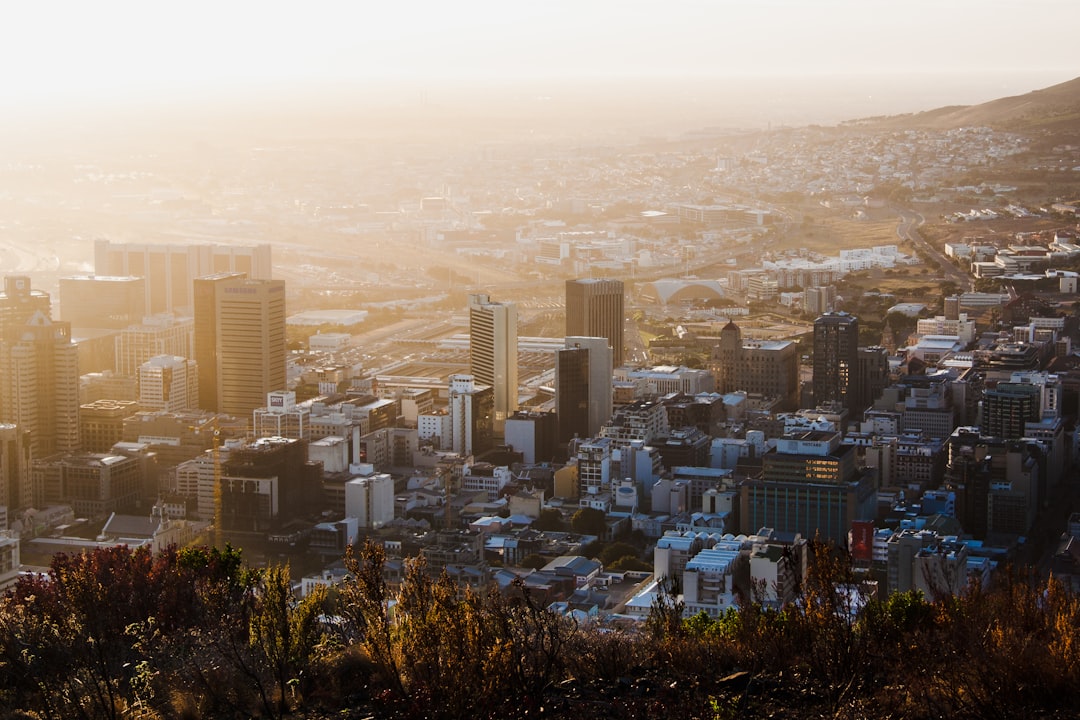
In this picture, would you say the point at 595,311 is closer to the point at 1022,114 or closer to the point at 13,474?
the point at 13,474

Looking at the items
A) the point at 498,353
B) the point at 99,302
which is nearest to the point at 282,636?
the point at 498,353

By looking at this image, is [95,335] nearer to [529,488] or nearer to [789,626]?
[529,488]

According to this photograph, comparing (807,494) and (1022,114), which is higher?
(1022,114)

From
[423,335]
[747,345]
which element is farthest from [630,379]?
[423,335]

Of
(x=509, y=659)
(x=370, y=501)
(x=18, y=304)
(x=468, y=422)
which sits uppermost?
(x=18, y=304)

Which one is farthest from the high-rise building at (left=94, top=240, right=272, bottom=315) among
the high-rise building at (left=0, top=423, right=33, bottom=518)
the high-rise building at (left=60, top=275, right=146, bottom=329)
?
the high-rise building at (left=0, top=423, right=33, bottom=518)

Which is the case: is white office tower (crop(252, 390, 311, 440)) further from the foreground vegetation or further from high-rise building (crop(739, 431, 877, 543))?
the foreground vegetation
